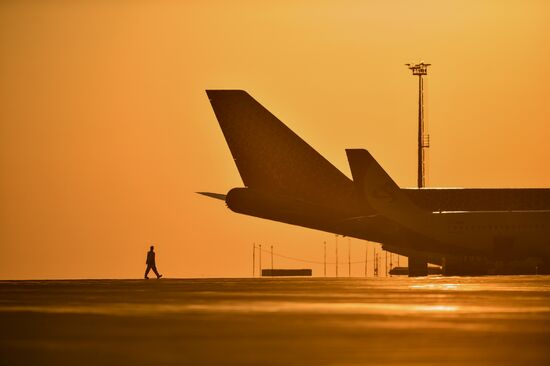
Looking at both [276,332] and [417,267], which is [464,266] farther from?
[276,332]

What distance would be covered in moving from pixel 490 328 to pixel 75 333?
5.98 m

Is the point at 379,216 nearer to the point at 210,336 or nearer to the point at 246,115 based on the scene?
the point at 246,115

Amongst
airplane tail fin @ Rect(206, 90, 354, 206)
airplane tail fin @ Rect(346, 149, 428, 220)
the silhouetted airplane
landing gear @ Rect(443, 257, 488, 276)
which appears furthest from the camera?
landing gear @ Rect(443, 257, 488, 276)

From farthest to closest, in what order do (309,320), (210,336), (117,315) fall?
(117,315) → (309,320) → (210,336)

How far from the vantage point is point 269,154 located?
216 ft

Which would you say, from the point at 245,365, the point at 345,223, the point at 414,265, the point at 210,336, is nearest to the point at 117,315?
the point at 210,336

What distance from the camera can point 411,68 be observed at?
9962 centimetres

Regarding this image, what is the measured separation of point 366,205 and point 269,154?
6.87 metres

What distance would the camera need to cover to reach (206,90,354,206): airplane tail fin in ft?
212

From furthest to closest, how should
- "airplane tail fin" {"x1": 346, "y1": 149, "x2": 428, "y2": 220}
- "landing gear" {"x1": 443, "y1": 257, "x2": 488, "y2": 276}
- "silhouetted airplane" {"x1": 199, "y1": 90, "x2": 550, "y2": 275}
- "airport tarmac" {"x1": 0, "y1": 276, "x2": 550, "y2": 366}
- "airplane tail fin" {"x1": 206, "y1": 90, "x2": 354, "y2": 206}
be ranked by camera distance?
1. "landing gear" {"x1": 443, "y1": 257, "x2": 488, "y2": 276}
2. "airplane tail fin" {"x1": 346, "y1": 149, "x2": 428, "y2": 220}
3. "silhouetted airplane" {"x1": 199, "y1": 90, "x2": 550, "y2": 275}
4. "airplane tail fin" {"x1": 206, "y1": 90, "x2": 354, "y2": 206}
5. "airport tarmac" {"x1": 0, "y1": 276, "x2": 550, "y2": 366}

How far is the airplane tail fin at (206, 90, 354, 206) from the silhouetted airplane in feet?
0.16

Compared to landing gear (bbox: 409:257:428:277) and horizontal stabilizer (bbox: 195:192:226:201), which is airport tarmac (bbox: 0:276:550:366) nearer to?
horizontal stabilizer (bbox: 195:192:226:201)

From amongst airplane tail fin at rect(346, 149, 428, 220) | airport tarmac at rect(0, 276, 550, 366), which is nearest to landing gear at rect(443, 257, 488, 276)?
airplane tail fin at rect(346, 149, 428, 220)

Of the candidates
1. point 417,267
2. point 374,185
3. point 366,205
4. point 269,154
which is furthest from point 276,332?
point 417,267
